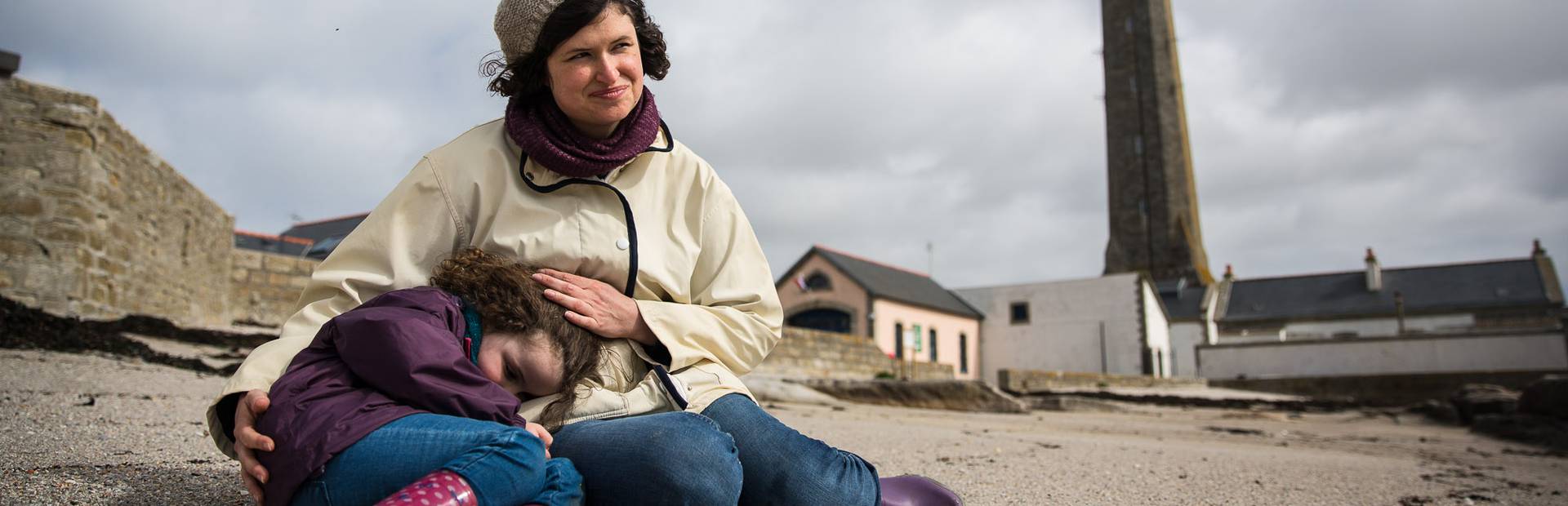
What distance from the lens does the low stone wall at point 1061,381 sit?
16.6 m

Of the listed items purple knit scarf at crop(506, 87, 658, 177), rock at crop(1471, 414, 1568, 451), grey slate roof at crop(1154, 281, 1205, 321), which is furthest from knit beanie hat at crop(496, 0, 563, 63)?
grey slate roof at crop(1154, 281, 1205, 321)

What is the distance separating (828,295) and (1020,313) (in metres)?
8.89

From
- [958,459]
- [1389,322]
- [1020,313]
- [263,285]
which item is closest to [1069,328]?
[1020,313]

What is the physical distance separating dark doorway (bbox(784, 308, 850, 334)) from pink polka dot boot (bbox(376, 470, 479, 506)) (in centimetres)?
2371

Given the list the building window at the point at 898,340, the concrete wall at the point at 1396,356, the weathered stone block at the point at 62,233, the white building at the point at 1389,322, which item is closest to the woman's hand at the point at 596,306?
the weathered stone block at the point at 62,233

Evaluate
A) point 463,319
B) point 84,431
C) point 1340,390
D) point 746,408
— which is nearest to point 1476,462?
point 746,408

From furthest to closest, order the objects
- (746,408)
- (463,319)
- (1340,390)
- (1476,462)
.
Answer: (1340,390) < (1476,462) < (746,408) < (463,319)

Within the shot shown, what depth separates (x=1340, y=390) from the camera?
21.8m

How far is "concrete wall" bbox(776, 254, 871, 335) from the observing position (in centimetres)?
2483

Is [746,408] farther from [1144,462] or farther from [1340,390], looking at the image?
[1340,390]

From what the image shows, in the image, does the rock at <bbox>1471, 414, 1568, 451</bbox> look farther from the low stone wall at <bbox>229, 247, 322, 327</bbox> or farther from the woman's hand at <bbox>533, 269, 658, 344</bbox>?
the low stone wall at <bbox>229, 247, 322, 327</bbox>

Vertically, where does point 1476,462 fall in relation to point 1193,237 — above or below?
below

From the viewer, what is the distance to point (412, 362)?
3.92 feet

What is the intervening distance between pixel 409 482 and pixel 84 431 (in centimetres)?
223
